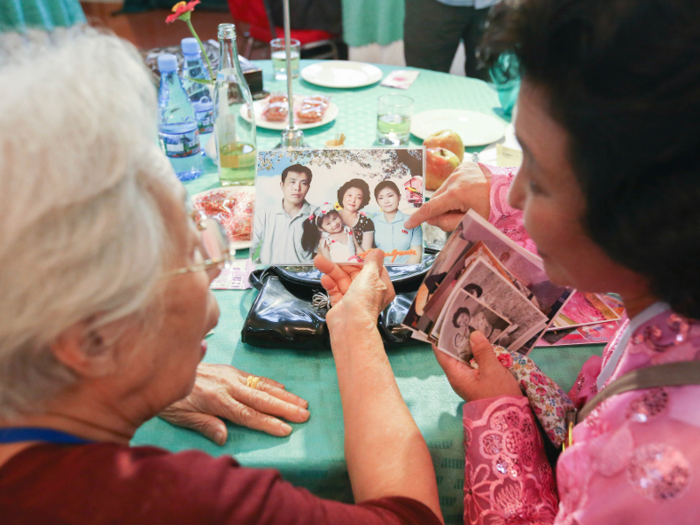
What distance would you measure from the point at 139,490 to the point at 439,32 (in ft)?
9.50

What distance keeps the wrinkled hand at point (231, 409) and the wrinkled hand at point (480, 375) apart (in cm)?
29

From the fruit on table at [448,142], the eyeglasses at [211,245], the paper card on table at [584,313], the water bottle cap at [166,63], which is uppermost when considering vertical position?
the eyeglasses at [211,245]

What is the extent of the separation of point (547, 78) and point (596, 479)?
549mm

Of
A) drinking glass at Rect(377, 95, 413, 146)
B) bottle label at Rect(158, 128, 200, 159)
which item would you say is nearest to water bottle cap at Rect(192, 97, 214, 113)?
bottle label at Rect(158, 128, 200, 159)

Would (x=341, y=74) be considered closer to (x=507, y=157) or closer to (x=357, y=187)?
(x=507, y=157)

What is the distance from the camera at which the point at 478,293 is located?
3.39ft

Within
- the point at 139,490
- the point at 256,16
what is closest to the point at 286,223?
the point at 139,490

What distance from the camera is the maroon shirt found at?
539mm

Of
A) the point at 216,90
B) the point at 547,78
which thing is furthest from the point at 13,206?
the point at 216,90

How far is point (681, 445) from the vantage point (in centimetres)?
64

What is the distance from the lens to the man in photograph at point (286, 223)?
1.21m

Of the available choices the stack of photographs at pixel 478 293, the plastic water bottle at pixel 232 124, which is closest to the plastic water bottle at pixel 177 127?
the plastic water bottle at pixel 232 124

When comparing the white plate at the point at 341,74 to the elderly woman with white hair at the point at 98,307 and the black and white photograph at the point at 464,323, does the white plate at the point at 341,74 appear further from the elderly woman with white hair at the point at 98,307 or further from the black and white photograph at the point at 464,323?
the elderly woman with white hair at the point at 98,307

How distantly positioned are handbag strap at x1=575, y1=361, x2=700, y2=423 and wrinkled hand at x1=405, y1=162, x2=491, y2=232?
2.02 feet
